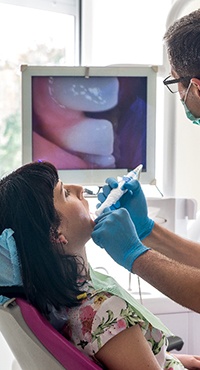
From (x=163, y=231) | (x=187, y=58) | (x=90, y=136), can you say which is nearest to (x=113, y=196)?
(x=163, y=231)

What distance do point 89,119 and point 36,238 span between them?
98cm

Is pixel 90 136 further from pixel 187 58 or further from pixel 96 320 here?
pixel 96 320

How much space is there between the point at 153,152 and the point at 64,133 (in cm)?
38

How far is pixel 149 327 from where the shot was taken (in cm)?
153

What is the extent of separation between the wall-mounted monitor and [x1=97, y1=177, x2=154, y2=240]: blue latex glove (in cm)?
57

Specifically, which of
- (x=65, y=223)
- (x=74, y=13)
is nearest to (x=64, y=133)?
(x=65, y=223)

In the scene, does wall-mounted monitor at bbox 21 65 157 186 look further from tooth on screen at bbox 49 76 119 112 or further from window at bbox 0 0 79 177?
window at bbox 0 0 79 177

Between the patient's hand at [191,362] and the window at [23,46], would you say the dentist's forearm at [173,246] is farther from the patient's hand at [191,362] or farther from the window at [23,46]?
the window at [23,46]

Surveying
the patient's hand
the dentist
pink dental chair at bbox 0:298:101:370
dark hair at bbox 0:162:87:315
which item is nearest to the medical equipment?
the dentist

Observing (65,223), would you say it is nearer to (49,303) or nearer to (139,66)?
(49,303)

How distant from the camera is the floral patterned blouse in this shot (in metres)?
1.39

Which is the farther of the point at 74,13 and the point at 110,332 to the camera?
the point at 74,13

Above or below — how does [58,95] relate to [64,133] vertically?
above

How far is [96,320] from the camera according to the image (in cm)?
142
